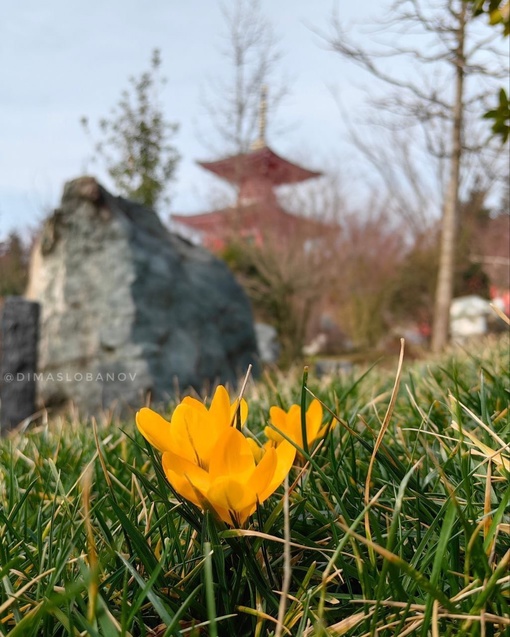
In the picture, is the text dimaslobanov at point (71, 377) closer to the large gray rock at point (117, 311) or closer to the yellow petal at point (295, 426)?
the large gray rock at point (117, 311)

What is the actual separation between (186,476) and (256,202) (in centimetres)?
1539

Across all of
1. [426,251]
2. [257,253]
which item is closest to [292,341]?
[257,253]

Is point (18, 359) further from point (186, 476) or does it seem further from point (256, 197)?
point (256, 197)

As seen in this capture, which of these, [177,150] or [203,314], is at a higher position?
[177,150]

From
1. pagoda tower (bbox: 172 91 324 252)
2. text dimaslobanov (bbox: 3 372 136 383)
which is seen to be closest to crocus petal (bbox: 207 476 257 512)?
text dimaslobanov (bbox: 3 372 136 383)

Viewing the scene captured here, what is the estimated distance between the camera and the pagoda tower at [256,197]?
14789 millimetres

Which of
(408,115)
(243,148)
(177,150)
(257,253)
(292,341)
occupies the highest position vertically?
(243,148)

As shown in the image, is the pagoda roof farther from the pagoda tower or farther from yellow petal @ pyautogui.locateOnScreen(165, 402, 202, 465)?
yellow petal @ pyautogui.locateOnScreen(165, 402, 202, 465)

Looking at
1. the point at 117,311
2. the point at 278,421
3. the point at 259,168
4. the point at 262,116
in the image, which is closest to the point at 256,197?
the point at 259,168

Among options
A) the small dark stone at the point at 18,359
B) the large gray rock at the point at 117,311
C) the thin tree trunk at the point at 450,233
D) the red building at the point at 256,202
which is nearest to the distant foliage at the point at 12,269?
the red building at the point at 256,202

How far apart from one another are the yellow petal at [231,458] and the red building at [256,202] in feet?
43.4

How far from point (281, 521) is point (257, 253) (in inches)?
440

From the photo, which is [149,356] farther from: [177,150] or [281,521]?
[177,150]

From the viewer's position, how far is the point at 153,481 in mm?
978
